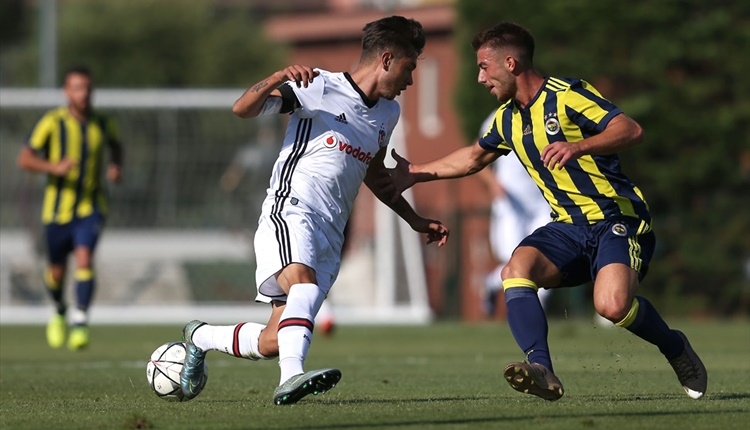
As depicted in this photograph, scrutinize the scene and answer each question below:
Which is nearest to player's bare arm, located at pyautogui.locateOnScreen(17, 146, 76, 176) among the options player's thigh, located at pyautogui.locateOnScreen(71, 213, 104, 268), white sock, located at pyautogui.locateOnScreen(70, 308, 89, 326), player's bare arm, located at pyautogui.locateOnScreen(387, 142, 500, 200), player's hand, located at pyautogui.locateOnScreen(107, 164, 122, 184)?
player's hand, located at pyautogui.locateOnScreen(107, 164, 122, 184)

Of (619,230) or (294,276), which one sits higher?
(619,230)

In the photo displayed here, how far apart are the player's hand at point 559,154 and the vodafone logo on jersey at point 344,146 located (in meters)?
1.12

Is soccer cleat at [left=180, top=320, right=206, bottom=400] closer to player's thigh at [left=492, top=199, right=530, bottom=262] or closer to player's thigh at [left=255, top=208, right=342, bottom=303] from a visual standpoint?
player's thigh at [left=255, top=208, right=342, bottom=303]

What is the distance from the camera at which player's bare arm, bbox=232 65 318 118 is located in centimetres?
705

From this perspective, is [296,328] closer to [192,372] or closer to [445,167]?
[192,372]

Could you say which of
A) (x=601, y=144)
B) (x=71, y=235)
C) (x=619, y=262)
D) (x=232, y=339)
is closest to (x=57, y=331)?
(x=71, y=235)

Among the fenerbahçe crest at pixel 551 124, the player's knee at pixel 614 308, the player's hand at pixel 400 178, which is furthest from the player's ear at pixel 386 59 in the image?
the player's knee at pixel 614 308

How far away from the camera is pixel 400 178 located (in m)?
8.14

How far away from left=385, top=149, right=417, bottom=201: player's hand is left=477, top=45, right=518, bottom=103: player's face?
69cm

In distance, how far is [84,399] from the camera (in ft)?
25.5

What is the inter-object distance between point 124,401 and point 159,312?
12.7m

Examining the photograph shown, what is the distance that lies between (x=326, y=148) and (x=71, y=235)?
7155 millimetres

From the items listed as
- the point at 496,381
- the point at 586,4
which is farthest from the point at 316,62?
the point at 496,381

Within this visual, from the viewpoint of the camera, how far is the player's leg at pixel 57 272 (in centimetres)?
1395
